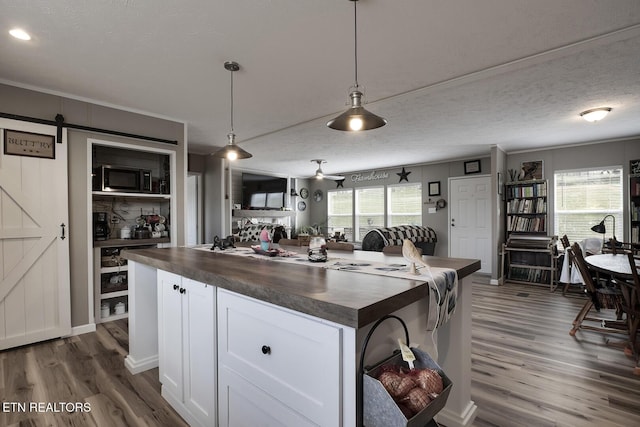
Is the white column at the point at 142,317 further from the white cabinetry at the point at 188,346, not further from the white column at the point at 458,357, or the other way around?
the white column at the point at 458,357

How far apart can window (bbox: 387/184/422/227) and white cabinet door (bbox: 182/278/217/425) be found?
6.20 metres

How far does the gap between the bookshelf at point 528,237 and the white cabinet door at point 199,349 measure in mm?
5342

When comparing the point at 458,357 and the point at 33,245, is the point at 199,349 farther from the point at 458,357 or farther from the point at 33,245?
the point at 33,245

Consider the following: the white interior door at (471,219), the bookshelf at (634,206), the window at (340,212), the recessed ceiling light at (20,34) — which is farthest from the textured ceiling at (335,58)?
the window at (340,212)

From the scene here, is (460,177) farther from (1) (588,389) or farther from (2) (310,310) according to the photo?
(2) (310,310)

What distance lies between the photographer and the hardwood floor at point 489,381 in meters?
1.82

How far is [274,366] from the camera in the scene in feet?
3.85

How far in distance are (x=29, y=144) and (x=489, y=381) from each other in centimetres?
440

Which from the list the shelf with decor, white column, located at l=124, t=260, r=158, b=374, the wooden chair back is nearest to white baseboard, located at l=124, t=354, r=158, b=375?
white column, located at l=124, t=260, r=158, b=374

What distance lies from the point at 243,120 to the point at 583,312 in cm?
432

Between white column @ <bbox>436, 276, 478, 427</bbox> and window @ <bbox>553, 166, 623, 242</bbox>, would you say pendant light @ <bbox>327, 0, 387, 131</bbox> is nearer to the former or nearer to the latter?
white column @ <bbox>436, 276, 478, 427</bbox>

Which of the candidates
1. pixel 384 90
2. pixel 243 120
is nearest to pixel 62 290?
pixel 243 120

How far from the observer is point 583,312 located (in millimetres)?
3064

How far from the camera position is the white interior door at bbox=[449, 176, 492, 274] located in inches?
238
